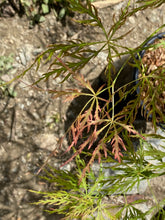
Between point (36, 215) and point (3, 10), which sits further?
point (3, 10)

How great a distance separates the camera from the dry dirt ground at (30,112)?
1401 mm

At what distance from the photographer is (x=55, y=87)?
5.08 feet

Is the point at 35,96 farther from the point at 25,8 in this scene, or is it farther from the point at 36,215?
the point at 36,215

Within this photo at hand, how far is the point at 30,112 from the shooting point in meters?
1.51

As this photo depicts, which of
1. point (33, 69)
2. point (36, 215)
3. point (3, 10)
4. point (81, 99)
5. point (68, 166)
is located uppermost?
point (3, 10)

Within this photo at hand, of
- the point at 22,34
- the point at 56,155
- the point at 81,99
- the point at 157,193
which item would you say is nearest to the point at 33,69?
the point at 22,34

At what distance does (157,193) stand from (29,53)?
3.67 ft

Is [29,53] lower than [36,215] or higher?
higher

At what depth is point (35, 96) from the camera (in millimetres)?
1533

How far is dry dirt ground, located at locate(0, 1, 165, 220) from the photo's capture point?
1401 millimetres

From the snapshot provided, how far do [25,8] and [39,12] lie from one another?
9 centimetres

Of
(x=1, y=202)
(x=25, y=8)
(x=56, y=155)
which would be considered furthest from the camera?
(x=25, y=8)

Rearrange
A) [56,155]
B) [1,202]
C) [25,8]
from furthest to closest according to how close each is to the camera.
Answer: [25,8] → [56,155] → [1,202]

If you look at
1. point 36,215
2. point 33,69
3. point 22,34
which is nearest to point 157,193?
point 36,215
